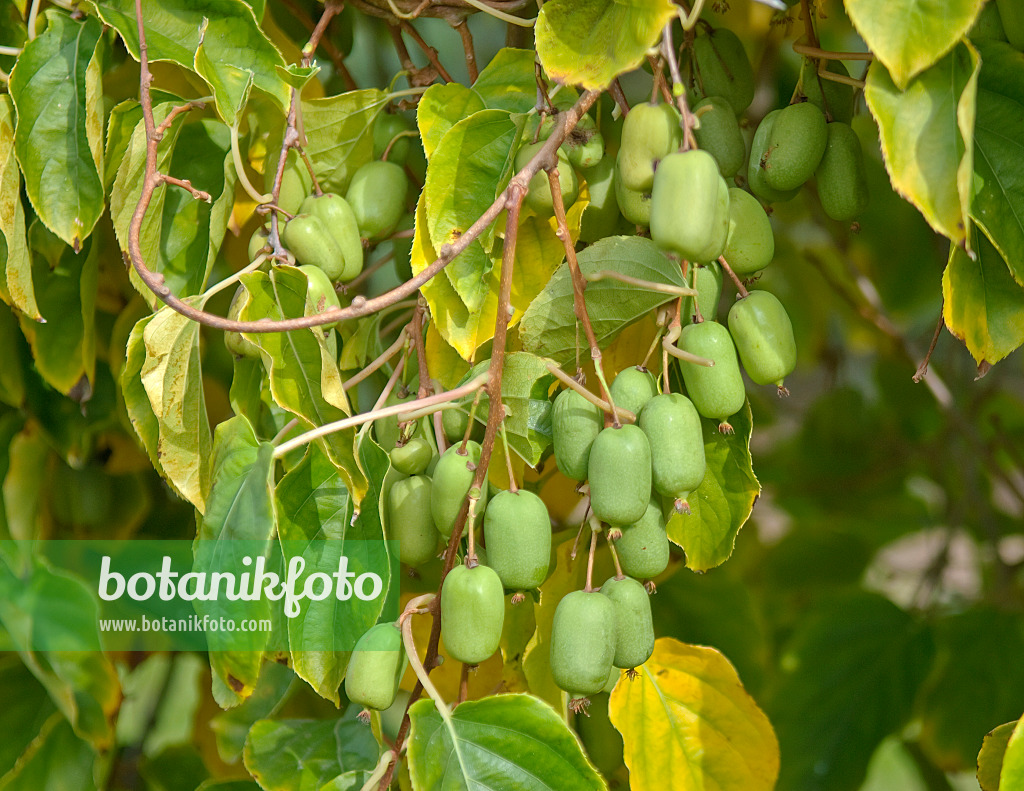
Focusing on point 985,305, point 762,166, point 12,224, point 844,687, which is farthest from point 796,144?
point 844,687

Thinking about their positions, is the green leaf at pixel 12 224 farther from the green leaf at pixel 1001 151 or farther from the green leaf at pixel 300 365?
the green leaf at pixel 1001 151

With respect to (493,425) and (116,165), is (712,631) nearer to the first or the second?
(493,425)

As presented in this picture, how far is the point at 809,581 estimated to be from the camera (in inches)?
48.4

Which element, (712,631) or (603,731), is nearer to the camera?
(603,731)

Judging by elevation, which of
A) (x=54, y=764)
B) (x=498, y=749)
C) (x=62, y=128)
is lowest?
(x=54, y=764)

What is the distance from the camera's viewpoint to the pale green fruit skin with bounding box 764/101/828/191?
0.50 m

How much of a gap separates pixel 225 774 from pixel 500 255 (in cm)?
65

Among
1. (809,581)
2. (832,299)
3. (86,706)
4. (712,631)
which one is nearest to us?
(86,706)

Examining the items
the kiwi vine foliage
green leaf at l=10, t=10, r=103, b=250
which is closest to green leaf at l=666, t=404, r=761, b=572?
the kiwi vine foliage

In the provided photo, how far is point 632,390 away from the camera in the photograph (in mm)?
481

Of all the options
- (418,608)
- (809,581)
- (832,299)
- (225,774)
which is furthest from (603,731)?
(832,299)

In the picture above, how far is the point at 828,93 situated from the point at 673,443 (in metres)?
0.24

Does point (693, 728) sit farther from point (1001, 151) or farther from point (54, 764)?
point (54, 764)

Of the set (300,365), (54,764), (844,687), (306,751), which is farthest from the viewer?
(844,687)
